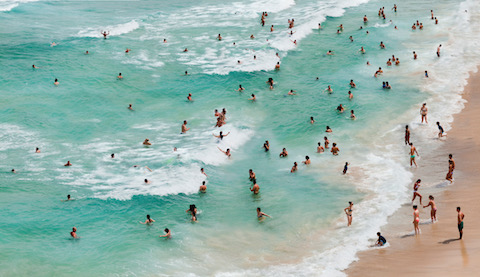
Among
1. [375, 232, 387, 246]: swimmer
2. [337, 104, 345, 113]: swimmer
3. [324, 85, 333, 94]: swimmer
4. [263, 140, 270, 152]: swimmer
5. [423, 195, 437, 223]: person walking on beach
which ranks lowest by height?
[375, 232, 387, 246]: swimmer

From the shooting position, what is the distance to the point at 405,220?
2442cm

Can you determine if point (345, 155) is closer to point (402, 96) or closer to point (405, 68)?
point (402, 96)

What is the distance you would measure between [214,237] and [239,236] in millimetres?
1173

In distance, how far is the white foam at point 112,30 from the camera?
183 ft

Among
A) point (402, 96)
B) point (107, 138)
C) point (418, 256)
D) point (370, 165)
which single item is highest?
point (402, 96)

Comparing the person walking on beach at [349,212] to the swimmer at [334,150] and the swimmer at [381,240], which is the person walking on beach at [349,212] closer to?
the swimmer at [381,240]

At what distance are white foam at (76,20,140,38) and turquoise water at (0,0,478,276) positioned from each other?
1.11 ft

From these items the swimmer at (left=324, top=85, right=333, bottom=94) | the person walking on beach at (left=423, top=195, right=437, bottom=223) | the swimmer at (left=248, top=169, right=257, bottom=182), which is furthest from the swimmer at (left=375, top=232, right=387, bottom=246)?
the swimmer at (left=324, top=85, right=333, bottom=94)

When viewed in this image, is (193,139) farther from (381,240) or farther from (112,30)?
(112,30)

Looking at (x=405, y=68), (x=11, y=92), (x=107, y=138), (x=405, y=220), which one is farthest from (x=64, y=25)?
(x=405, y=220)

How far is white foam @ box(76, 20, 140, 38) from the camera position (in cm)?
5575

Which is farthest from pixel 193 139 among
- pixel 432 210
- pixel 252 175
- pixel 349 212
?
pixel 432 210

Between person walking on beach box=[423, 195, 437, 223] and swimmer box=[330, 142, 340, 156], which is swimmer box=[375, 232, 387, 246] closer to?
person walking on beach box=[423, 195, 437, 223]

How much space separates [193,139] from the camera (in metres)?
35.2
